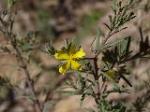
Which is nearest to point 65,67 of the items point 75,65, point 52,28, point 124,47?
point 75,65

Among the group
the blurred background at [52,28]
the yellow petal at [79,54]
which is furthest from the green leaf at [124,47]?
the blurred background at [52,28]

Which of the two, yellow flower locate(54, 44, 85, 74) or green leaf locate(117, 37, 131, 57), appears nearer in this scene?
yellow flower locate(54, 44, 85, 74)

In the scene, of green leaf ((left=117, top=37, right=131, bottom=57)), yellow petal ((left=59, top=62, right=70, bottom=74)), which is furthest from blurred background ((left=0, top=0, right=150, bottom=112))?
yellow petal ((left=59, top=62, right=70, bottom=74))

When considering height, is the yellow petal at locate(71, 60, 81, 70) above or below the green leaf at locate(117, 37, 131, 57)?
below

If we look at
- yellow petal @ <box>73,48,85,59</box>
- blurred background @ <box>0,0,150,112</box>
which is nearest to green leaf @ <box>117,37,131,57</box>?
yellow petal @ <box>73,48,85,59</box>

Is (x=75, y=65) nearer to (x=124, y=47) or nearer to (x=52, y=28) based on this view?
(x=124, y=47)

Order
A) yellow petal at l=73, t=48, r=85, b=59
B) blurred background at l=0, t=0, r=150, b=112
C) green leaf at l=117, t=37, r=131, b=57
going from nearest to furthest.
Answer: yellow petal at l=73, t=48, r=85, b=59 < green leaf at l=117, t=37, r=131, b=57 < blurred background at l=0, t=0, r=150, b=112

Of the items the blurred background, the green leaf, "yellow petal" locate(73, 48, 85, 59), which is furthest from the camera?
the blurred background

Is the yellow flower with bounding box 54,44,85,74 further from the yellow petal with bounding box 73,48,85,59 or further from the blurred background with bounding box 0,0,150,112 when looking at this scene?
the blurred background with bounding box 0,0,150,112

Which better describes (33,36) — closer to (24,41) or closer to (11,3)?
(24,41)
